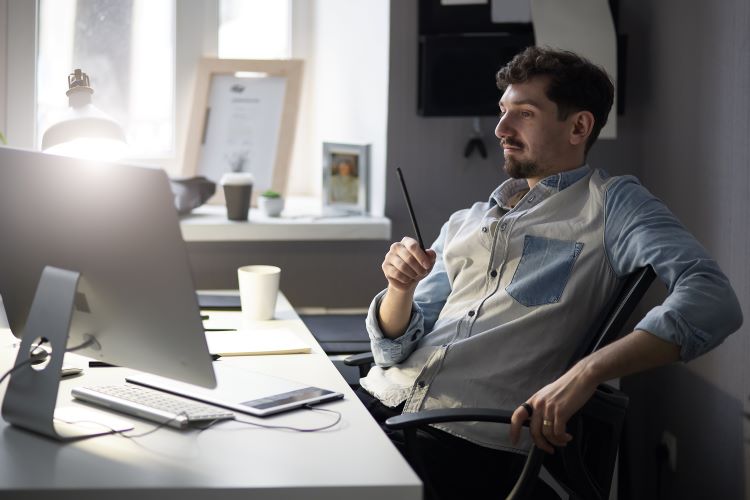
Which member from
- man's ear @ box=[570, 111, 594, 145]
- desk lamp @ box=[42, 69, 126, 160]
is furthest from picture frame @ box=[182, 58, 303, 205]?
man's ear @ box=[570, 111, 594, 145]

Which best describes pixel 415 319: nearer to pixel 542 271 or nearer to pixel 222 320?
pixel 542 271

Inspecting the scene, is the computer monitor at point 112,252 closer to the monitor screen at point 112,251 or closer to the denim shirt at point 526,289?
the monitor screen at point 112,251

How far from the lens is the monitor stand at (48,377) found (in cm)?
133

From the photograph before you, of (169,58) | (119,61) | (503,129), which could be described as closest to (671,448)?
(503,129)

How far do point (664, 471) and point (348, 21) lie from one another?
1.59m

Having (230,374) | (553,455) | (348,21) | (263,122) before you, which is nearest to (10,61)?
(263,122)

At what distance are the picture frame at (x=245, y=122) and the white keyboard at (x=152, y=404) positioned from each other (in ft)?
5.26

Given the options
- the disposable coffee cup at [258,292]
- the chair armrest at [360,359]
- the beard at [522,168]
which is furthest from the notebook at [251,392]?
the beard at [522,168]

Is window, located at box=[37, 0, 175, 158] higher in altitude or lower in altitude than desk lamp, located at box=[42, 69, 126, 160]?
higher

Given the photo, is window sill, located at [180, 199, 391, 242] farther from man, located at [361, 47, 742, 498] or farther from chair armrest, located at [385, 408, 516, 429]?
chair armrest, located at [385, 408, 516, 429]

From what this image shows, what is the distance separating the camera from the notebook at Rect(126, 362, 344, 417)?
147cm

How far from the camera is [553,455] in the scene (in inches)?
67.2

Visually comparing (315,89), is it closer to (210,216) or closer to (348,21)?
(348,21)

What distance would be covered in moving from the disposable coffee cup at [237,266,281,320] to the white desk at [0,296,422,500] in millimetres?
732
